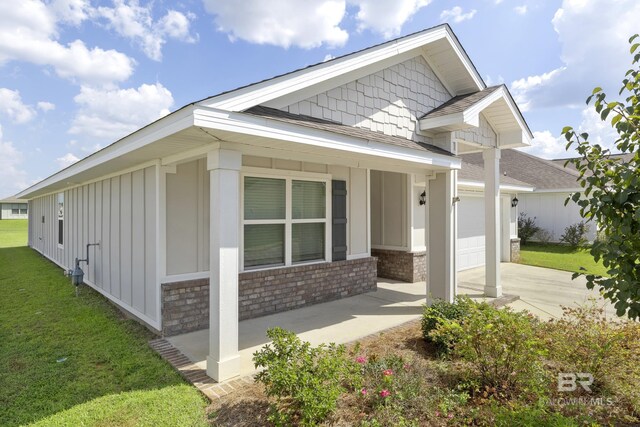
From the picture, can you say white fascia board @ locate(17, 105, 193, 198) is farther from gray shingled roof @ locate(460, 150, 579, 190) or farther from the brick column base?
gray shingled roof @ locate(460, 150, 579, 190)

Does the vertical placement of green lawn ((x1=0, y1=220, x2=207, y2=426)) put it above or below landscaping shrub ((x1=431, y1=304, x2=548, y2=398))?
below

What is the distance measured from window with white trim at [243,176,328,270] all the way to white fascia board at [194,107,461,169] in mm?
2248

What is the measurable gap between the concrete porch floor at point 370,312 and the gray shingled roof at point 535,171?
894cm

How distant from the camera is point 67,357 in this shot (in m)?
4.79

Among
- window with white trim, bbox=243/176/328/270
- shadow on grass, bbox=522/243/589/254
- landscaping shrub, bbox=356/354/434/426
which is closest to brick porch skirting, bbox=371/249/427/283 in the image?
window with white trim, bbox=243/176/328/270

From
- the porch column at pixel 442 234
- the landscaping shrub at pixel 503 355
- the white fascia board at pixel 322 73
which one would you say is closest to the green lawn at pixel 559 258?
the porch column at pixel 442 234

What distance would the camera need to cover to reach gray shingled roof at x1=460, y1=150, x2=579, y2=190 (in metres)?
18.5

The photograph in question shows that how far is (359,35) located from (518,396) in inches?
371

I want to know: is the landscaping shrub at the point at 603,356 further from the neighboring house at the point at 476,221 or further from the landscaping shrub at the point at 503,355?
the neighboring house at the point at 476,221

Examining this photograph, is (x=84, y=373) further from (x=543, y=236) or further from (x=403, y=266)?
(x=543, y=236)

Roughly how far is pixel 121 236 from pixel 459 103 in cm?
714

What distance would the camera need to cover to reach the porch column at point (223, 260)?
3957 millimetres

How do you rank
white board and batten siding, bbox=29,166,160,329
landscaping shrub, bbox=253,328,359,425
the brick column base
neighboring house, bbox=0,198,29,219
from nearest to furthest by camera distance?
landscaping shrub, bbox=253,328,359,425 → white board and batten siding, bbox=29,166,160,329 → the brick column base → neighboring house, bbox=0,198,29,219

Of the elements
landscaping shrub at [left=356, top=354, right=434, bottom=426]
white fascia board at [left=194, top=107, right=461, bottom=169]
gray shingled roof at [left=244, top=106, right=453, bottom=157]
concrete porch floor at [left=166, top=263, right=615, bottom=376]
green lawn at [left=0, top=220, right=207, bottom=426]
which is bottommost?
green lawn at [left=0, top=220, right=207, bottom=426]
